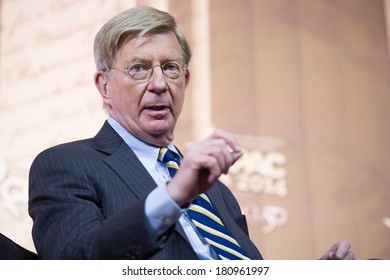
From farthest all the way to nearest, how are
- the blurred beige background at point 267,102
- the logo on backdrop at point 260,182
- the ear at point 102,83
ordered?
the logo on backdrop at point 260,182, the blurred beige background at point 267,102, the ear at point 102,83

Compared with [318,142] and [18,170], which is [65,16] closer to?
[18,170]

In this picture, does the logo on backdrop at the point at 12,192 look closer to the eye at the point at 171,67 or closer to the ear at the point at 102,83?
the ear at the point at 102,83

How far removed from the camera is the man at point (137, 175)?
3.21 feet

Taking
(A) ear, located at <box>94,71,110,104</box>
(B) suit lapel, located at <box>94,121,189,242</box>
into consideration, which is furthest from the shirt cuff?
(A) ear, located at <box>94,71,110,104</box>

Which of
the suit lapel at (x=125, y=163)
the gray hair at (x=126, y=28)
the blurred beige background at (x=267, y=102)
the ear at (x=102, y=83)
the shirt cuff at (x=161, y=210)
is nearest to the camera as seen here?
the shirt cuff at (x=161, y=210)

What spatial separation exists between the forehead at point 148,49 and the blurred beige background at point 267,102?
1.05 metres

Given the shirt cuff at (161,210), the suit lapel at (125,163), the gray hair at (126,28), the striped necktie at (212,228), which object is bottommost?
the striped necktie at (212,228)

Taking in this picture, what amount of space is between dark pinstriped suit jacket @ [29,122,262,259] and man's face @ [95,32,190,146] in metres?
0.07

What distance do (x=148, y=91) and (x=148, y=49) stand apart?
3.6 inches

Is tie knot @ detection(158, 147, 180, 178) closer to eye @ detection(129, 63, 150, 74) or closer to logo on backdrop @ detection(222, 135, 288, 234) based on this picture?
eye @ detection(129, 63, 150, 74)

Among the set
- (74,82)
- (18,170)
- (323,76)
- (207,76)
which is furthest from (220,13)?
(18,170)

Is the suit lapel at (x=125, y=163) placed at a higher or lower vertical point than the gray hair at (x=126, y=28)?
lower

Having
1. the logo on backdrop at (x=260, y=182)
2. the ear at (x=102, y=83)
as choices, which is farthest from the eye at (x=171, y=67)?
the logo on backdrop at (x=260, y=182)
